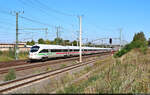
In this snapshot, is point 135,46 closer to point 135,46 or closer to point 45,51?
point 135,46

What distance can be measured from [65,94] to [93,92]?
963 mm

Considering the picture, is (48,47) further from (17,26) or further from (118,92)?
(118,92)

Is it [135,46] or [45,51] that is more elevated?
[135,46]

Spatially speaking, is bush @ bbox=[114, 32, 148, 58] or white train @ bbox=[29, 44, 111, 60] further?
bush @ bbox=[114, 32, 148, 58]

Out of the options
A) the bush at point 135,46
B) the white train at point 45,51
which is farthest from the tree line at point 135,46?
the white train at point 45,51

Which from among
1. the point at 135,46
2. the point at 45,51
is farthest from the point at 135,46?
the point at 45,51

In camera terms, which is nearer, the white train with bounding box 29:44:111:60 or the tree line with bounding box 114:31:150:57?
the white train with bounding box 29:44:111:60

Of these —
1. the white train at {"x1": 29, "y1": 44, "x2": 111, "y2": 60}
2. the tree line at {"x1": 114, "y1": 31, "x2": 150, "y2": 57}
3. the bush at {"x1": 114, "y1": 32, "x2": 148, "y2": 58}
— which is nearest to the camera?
the white train at {"x1": 29, "y1": 44, "x2": 111, "y2": 60}

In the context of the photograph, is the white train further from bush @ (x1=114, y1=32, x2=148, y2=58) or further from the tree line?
the tree line

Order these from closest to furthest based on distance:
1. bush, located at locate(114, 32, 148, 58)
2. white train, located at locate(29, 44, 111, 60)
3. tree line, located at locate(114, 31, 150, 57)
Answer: white train, located at locate(29, 44, 111, 60) → tree line, located at locate(114, 31, 150, 57) → bush, located at locate(114, 32, 148, 58)

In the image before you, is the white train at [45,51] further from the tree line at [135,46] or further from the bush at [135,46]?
the tree line at [135,46]

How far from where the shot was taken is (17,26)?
33.4 m

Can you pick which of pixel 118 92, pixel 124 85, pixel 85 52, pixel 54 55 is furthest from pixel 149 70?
pixel 85 52

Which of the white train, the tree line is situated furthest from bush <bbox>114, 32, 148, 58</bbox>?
the white train
